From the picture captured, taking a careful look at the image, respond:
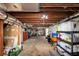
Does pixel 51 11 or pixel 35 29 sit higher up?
pixel 51 11

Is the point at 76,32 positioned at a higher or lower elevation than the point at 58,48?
higher

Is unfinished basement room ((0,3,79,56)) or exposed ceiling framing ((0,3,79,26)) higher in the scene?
exposed ceiling framing ((0,3,79,26))

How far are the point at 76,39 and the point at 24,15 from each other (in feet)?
5.96

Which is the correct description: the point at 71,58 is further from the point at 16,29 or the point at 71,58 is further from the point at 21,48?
the point at 21,48

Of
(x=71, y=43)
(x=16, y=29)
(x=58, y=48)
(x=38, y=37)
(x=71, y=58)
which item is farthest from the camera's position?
(x=38, y=37)

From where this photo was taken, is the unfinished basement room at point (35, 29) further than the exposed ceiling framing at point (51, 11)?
Yes

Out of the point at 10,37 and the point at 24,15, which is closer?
the point at 24,15

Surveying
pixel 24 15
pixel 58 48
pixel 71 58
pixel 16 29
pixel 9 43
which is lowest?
pixel 58 48

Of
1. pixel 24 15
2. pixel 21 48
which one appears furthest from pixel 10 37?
pixel 24 15

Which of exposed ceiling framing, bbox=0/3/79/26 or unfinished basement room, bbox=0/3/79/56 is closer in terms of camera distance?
exposed ceiling framing, bbox=0/3/79/26

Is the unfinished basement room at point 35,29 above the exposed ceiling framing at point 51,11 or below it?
below

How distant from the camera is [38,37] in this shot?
6336 millimetres

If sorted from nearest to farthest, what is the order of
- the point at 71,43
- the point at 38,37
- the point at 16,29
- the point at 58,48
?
the point at 71,43 < the point at 16,29 < the point at 58,48 < the point at 38,37

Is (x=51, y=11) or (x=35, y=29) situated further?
(x=35, y=29)
